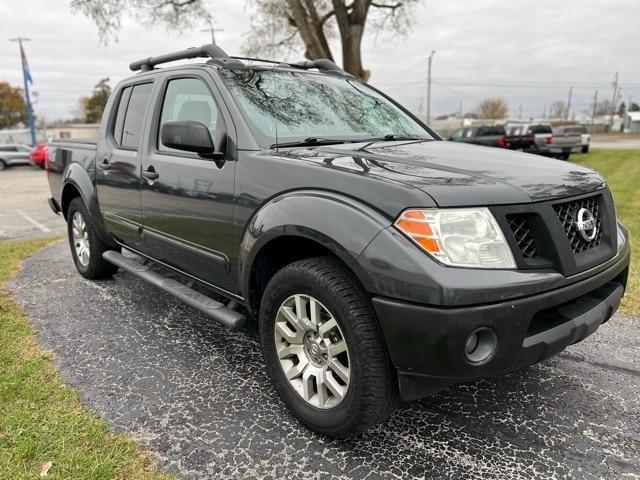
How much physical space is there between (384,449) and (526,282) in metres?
1.05

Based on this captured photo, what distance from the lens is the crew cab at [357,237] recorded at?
80.7 inches

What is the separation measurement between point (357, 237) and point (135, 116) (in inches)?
108

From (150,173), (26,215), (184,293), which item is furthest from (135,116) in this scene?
(26,215)

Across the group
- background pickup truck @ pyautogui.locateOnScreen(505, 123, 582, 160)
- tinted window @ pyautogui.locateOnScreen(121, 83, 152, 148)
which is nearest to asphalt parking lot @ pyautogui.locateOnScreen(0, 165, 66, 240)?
tinted window @ pyautogui.locateOnScreen(121, 83, 152, 148)

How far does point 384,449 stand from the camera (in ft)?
8.09

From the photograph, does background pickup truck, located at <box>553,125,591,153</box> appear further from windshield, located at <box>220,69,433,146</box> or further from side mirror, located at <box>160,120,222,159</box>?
side mirror, located at <box>160,120,222,159</box>

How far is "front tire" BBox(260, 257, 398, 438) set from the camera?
7.19 ft

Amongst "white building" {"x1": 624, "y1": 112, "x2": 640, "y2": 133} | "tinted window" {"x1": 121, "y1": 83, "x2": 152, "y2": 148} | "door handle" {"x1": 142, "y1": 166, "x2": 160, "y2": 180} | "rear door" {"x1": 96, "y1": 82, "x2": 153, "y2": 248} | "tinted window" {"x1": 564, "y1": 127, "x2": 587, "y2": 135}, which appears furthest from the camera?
"white building" {"x1": 624, "y1": 112, "x2": 640, "y2": 133}

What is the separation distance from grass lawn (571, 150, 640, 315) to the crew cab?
6.41 ft

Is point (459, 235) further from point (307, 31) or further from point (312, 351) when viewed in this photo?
point (307, 31)

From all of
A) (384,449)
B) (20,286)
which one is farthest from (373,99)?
(20,286)

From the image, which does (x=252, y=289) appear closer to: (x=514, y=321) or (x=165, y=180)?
(x=165, y=180)

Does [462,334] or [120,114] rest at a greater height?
[120,114]

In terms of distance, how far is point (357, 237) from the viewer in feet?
7.09
